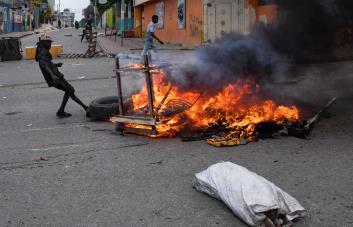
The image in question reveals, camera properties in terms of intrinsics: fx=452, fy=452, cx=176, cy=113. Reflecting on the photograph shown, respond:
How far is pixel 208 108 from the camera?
6.99 meters

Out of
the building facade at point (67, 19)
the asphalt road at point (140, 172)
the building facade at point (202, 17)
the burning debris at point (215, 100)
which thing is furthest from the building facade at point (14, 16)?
the building facade at point (67, 19)

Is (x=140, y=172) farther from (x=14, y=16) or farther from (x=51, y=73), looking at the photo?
(x=14, y=16)

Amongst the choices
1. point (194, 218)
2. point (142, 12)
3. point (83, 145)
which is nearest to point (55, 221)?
point (194, 218)

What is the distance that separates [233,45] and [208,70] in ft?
2.18

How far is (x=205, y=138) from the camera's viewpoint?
6.70 metres

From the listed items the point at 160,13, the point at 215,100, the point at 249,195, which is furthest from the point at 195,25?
the point at 249,195

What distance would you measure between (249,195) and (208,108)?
3.21 meters

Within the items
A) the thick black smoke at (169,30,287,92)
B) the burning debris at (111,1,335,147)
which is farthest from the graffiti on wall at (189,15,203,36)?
the burning debris at (111,1,335,147)

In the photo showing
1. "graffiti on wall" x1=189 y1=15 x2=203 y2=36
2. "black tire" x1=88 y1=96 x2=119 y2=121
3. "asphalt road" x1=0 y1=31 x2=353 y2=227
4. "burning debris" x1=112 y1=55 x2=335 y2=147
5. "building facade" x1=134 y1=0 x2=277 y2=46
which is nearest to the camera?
"asphalt road" x1=0 y1=31 x2=353 y2=227

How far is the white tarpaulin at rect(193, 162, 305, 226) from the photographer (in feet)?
12.4

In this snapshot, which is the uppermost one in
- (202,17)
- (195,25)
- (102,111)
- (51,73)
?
(202,17)

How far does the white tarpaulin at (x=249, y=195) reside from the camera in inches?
148

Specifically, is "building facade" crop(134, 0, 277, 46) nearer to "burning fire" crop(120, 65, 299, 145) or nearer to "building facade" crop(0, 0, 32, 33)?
"burning fire" crop(120, 65, 299, 145)

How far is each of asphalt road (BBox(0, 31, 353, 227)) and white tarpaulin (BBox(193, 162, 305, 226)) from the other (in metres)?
0.13
